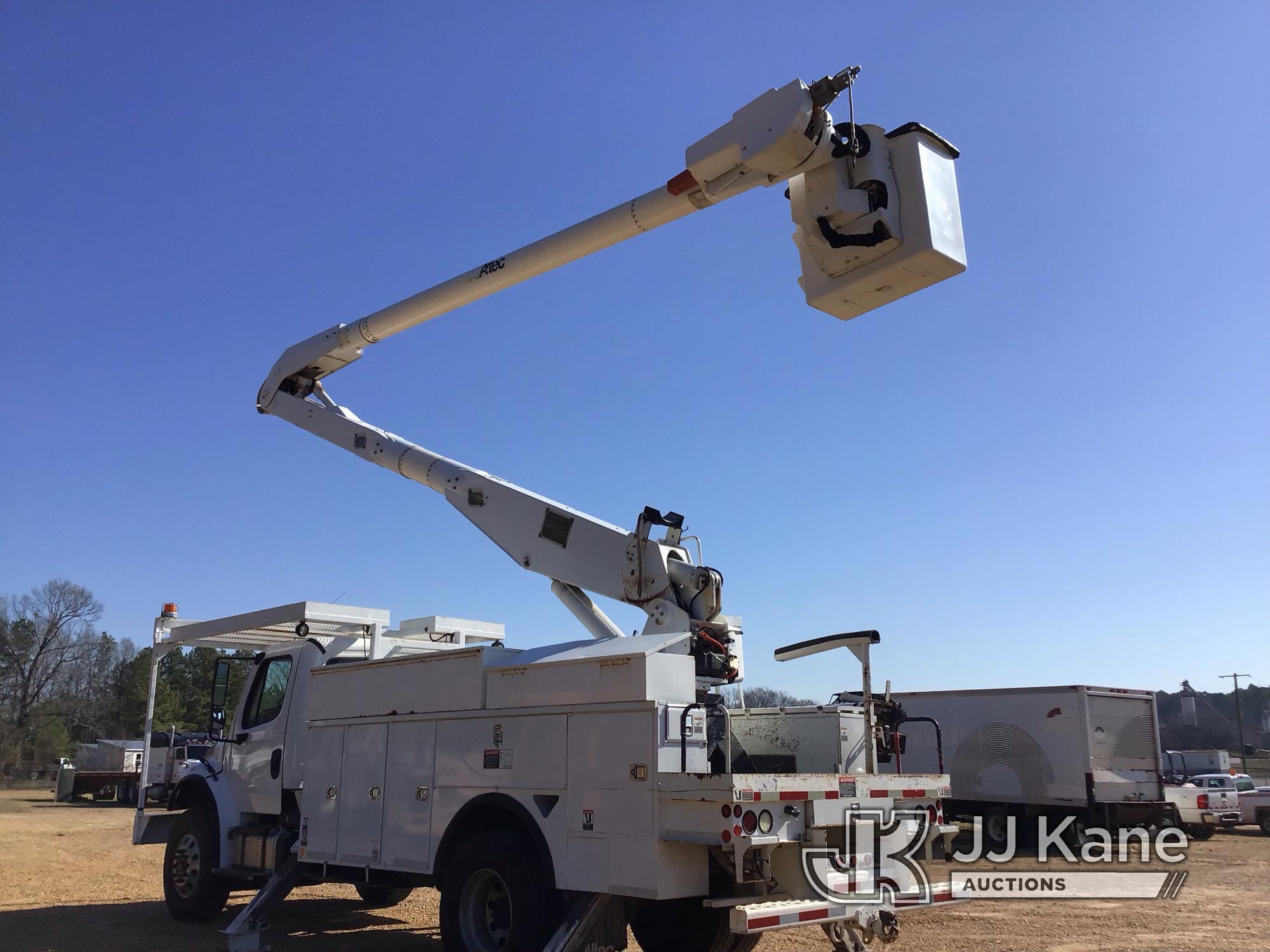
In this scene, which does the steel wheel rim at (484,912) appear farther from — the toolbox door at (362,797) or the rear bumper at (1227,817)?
the rear bumper at (1227,817)

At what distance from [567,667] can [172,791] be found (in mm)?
6359

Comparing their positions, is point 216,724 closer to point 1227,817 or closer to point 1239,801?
point 1227,817

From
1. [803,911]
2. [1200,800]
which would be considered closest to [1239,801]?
[1200,800]

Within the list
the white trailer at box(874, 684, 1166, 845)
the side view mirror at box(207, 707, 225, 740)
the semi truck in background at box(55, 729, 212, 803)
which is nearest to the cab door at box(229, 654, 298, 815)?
the side view mirror at box(207, 707, 225, 740)

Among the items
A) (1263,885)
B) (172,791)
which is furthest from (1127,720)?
(172,791)

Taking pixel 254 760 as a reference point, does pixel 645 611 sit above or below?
above

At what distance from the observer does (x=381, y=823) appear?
839 centimetres

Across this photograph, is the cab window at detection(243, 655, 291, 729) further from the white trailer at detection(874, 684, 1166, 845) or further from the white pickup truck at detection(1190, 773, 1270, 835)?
the white pickup truck at detection(1190, 773, 1270, 835)

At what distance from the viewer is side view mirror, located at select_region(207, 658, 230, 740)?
999 centimetres

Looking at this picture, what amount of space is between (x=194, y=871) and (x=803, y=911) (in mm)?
7168

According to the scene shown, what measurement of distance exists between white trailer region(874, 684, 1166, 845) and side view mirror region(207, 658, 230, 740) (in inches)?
451

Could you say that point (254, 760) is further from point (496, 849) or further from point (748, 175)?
point (748, 175)

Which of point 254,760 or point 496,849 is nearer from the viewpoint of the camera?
point 496,849

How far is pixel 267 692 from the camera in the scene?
10500mm
